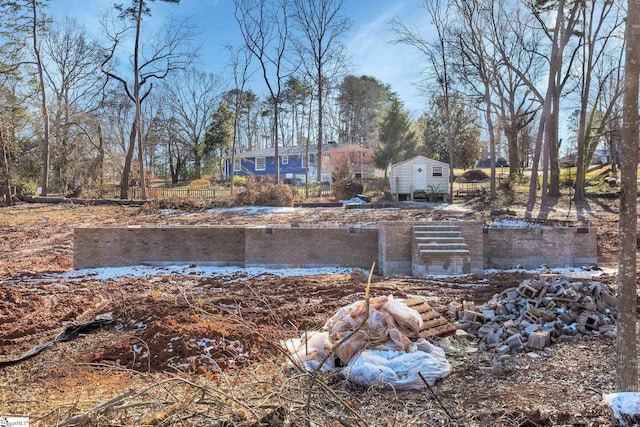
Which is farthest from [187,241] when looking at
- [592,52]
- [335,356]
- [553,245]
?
[592,52]

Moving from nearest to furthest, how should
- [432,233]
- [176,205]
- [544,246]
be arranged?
[432,233] → [544,246] → [176,205]

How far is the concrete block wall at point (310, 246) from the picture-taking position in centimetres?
1202

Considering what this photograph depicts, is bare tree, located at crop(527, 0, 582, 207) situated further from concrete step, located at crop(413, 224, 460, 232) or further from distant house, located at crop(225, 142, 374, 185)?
distant house, located at crop(225, 142, 374, 185)

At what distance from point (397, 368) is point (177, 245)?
9037 millimetres

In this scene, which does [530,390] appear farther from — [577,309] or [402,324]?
[577,309]

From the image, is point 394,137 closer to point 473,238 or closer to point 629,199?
point 473,238

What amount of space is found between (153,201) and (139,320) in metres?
15.6

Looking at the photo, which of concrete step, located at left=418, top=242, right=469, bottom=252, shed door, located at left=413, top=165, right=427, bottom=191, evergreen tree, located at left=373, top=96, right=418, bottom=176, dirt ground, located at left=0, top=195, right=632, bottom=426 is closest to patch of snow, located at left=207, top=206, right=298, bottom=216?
dirt ground, located at left=0, top=195, right=632, bottom=426

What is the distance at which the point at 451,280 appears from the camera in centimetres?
1009

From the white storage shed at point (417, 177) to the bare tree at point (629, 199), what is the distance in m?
22.4

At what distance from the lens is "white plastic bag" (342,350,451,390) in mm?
4645

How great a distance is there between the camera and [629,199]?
317cm

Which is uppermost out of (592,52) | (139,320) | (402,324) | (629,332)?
(592,52)

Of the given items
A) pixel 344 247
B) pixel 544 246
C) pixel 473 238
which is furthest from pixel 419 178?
pixel 344 247
